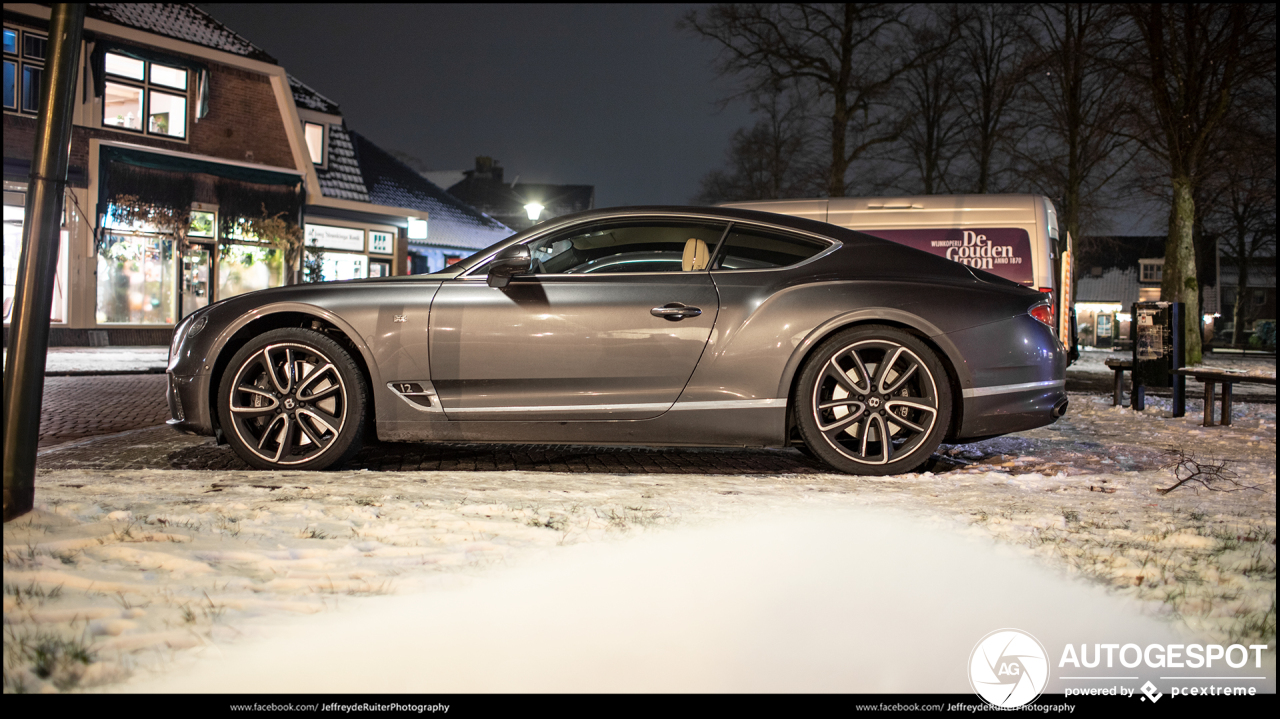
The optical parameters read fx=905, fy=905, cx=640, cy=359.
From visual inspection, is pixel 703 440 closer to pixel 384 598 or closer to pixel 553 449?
pixel 553 449

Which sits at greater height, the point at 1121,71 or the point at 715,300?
the point at 1121,71

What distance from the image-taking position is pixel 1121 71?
1648cm

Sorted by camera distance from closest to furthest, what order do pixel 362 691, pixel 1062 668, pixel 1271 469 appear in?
1. pixel 362 691
2. pixel 1062 668
3. pixel 1271 469

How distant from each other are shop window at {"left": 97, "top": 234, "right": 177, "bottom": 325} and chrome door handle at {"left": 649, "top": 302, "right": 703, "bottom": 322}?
17.5 m

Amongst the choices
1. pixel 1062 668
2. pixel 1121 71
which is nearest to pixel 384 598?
pixel 1062 668

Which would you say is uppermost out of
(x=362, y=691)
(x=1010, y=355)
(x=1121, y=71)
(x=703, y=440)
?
(x=1121, y=71)

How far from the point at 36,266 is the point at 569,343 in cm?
219

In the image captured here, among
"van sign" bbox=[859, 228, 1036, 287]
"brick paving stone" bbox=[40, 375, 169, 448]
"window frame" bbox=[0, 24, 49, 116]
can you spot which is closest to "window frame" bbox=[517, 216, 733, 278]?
"brick paving stone" bbox=[40, 375, 169, 448]

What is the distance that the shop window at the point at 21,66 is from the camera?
16891mm

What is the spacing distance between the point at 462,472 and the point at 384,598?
6.41 feet

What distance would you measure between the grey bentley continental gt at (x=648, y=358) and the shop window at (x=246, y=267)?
17043 millimetres

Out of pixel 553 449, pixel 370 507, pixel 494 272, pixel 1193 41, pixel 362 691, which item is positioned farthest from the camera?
pixel 1193 41

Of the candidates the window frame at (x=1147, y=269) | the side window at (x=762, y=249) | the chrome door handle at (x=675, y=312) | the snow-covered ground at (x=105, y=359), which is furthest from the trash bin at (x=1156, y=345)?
the window frame at (x=1147, y=269)

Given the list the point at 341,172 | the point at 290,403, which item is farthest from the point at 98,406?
the point at 341,172
